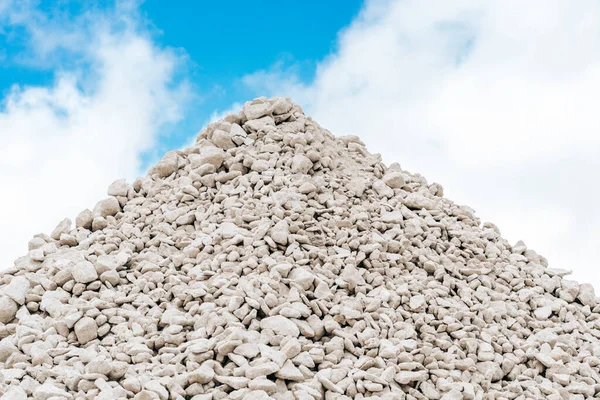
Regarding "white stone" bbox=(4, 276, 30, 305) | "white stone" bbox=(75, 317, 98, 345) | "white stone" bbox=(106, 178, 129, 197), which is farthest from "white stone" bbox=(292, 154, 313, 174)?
"white stone" bbox=(4, 276, 30, 305)

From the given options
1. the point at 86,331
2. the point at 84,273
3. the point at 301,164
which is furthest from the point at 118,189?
the point at 86,331

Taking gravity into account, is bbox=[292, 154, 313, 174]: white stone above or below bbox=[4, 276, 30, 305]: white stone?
above

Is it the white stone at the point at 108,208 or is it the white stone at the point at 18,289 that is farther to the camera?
the white stone at the point at 108,208

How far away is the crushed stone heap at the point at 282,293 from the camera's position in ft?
17.6

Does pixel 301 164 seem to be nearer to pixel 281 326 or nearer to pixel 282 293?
pixel 282 293

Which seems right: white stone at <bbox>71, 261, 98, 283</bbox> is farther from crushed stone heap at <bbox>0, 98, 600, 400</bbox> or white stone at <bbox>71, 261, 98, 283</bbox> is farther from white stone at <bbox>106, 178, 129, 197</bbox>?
white stone at <bbox>106, 178, 129, 197</bbox>

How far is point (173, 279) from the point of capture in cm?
647

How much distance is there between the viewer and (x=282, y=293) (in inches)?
240

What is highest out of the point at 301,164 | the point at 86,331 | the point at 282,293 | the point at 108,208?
the point at 301,164

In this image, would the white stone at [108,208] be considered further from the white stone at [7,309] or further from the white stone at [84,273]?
the white stone at [7,309]

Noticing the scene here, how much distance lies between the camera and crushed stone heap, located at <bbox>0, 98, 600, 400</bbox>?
211 inches

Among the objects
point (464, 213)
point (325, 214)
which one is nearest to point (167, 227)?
point (325, 214)

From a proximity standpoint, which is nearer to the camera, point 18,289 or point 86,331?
point 86,331

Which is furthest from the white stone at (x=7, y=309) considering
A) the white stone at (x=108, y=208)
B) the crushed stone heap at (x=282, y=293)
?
the white stone at (x=108, y=208)
